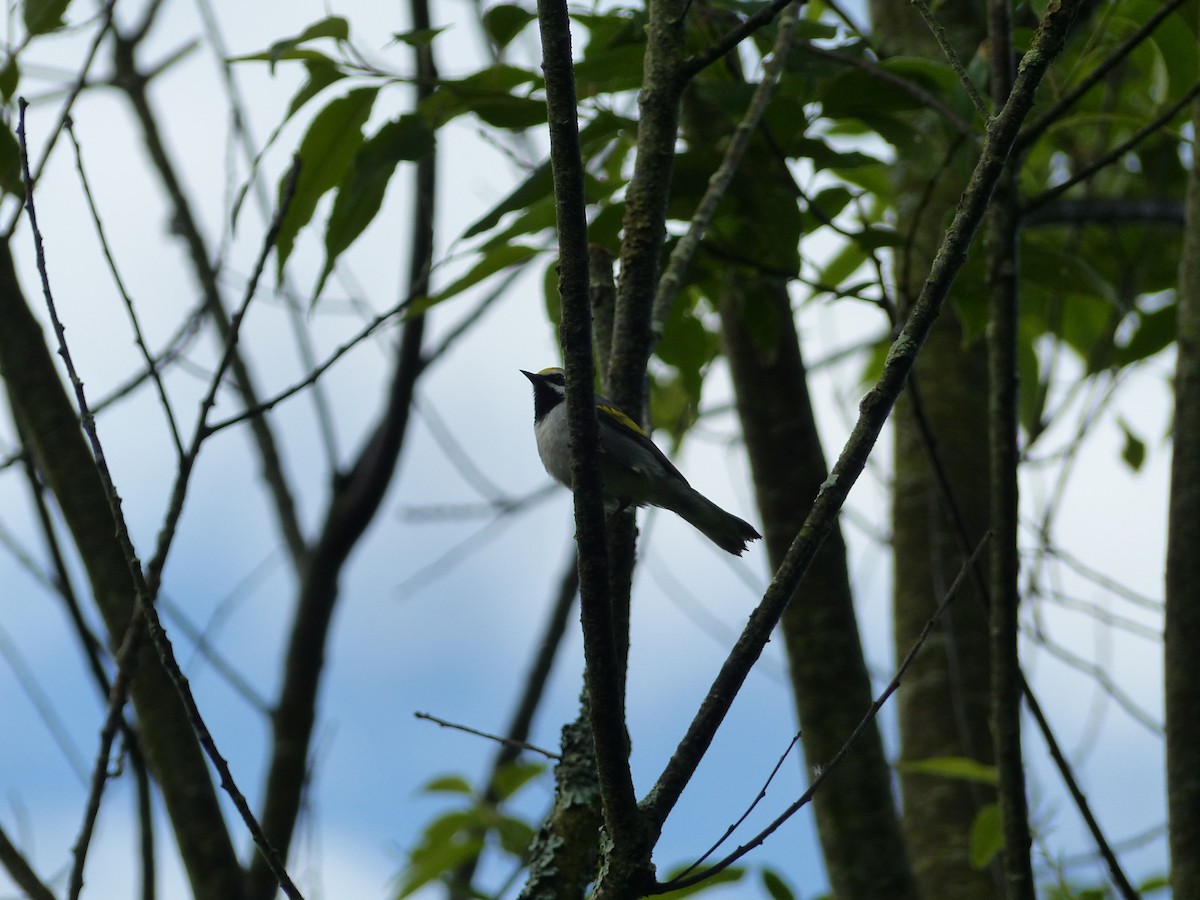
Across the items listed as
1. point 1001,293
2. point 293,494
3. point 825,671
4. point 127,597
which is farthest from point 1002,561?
point 293,494

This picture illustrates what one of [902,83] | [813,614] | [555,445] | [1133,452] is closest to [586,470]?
[902,83]

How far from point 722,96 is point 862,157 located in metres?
0.51

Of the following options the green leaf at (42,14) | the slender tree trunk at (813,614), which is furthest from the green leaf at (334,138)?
the slender tree trunk at (813,614)

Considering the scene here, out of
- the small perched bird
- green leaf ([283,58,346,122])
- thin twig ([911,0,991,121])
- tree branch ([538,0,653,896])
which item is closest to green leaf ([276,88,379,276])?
green leaf ([283,58,346,122])

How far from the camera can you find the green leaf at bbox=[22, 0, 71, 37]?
147 inches

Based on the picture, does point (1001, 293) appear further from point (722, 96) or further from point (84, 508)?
point (84, 508)

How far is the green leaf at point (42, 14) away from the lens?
373 cm

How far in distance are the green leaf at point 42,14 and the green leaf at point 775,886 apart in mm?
3590

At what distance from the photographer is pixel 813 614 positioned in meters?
4.52

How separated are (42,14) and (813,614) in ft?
10.5

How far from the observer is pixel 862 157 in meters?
3.78

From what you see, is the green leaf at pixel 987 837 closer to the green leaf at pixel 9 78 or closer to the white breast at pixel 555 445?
the white breast at pixel 555 445

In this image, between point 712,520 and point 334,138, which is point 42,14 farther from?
point 712,520

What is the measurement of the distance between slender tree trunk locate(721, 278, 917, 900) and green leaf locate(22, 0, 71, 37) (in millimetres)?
2289
